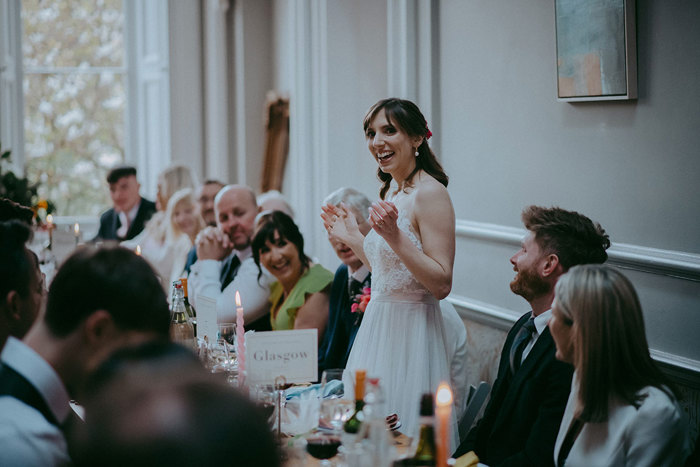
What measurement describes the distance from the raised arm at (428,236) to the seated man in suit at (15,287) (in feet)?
3.35

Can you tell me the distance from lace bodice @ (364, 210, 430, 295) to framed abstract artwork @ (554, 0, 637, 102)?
84 centimetres

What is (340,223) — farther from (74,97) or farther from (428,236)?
(74,97)

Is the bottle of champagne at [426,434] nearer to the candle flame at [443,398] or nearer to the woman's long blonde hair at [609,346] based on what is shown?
the candle flame at [443,398]

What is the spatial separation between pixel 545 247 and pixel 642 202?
0.64m

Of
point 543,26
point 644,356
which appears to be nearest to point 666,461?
point 644,356

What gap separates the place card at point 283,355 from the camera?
2168 mm

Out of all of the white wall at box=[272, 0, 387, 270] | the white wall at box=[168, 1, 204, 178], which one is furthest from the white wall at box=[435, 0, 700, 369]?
the white wall at box=[168, 1, 204, 178]

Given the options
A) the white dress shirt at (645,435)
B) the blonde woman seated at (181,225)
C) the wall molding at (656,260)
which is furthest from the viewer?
the blonde woman seated at (181,225)

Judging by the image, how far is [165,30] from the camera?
6.86m

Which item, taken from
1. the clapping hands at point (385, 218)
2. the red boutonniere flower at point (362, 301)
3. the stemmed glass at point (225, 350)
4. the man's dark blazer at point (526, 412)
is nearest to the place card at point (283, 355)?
the stemmed glass at point (225, 350)

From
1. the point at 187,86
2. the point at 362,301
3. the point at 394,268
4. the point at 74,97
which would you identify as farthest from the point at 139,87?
the point at 394,268

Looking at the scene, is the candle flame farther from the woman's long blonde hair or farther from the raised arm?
the raised arm

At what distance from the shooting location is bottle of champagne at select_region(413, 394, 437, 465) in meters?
1.38

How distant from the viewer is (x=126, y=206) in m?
6.17
